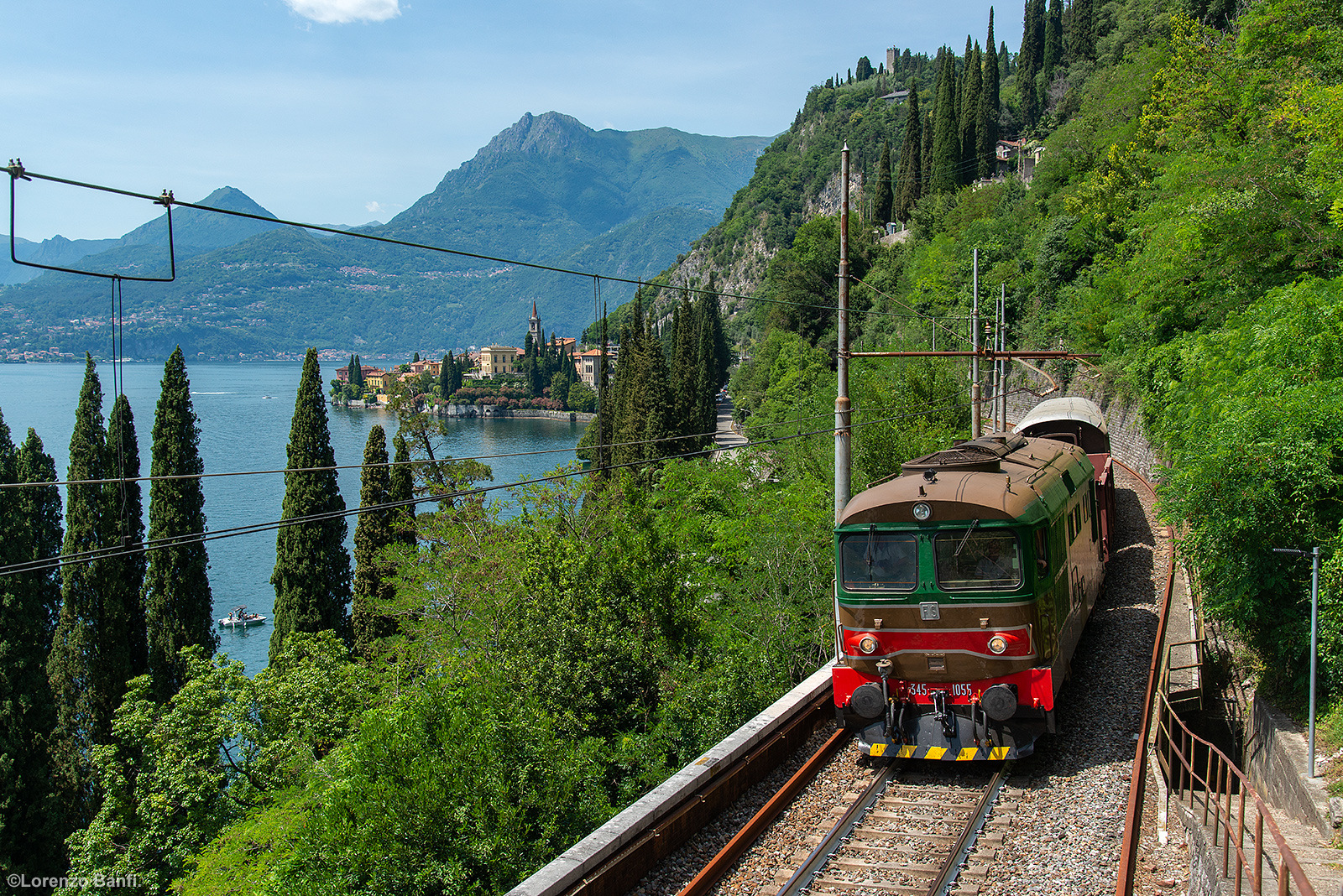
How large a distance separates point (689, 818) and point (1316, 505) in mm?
10081

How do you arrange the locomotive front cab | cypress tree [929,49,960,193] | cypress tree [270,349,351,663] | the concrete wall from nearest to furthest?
the locomotive front cab < the concrete wall < cypress tree [270,349,351,663] < cypress tree [929,49,960,193]

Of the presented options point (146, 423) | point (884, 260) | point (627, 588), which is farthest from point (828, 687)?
point (146, 423)

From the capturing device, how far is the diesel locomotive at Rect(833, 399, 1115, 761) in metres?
10.1

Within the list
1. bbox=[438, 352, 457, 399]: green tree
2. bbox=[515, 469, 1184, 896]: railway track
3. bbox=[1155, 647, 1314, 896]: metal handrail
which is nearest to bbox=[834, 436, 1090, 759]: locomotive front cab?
bbox=[515, 469, 1184, 896]: railway track

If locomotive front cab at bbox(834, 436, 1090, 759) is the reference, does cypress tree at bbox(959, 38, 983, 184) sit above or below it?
above

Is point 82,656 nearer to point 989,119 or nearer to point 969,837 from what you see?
point 969,837

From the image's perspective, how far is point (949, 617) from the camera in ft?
34.0

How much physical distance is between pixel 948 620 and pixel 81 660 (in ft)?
97.2

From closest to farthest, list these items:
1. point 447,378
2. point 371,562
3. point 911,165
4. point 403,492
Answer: point 371,562 < point 403,492 < point 911,165 < point 447,378

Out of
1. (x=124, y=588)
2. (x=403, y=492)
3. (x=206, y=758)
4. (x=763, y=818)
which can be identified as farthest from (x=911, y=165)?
(x=763, y=818)

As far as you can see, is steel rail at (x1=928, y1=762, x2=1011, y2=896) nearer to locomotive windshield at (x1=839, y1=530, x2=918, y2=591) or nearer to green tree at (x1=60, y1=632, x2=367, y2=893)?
locomotive windshield at (x1=839, y1=530, x2=918, y2=591)

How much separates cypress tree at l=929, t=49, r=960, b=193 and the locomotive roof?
81.1m

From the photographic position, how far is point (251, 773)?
20.1m

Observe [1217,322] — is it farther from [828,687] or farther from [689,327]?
[689,327]
